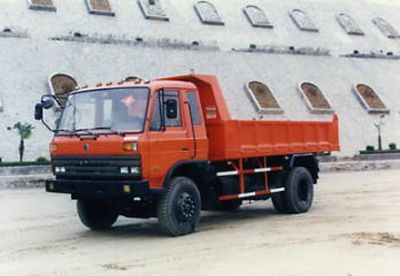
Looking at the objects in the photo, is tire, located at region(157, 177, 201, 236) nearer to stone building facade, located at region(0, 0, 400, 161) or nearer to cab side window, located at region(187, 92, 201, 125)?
cab side window, located at region(187, 92, 201, 125)

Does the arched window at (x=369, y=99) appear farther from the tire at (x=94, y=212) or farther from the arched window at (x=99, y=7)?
the tire at (x=94, y=212)

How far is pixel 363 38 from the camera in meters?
52.5

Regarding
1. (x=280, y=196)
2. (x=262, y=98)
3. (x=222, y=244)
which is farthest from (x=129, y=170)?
(x=262, y=98)

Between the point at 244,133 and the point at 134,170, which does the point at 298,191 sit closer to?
the point at 244,133

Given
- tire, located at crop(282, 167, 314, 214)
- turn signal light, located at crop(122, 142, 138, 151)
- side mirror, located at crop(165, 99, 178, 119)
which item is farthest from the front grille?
tire, located at crop(282, 167, 314, 214)

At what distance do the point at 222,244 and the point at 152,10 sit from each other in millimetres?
37301

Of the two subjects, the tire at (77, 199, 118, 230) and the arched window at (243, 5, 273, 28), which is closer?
the tire at (77, 199, 118, 230)

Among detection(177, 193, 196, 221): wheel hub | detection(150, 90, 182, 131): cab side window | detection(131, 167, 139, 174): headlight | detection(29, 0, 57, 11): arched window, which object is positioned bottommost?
detection(177, 193, 196, 221): wheel hub

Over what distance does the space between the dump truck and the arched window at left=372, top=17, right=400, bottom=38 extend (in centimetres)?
4645

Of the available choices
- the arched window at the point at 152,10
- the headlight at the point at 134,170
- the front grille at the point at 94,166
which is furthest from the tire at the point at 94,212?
the arched window at the point at 152,10

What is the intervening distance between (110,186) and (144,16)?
116 feet

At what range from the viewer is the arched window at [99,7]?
4158 cm

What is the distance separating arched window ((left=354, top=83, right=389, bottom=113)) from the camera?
4038 cm

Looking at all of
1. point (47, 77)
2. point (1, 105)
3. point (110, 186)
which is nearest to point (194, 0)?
point (47, 77)
